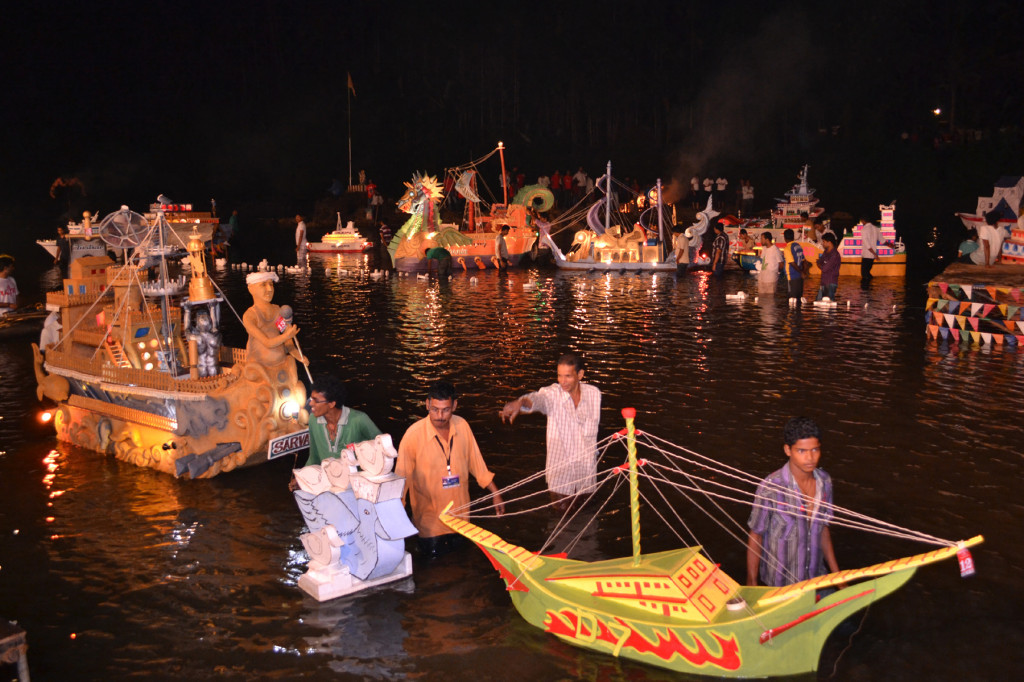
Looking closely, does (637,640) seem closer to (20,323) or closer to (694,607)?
(694,607)

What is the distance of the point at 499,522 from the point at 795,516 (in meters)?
3.11

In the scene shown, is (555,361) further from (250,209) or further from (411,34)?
(411,34)

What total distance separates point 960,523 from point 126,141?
5610 cm

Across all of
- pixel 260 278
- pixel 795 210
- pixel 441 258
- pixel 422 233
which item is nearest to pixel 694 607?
pixel 260 278

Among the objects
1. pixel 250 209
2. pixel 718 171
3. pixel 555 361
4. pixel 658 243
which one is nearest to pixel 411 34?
pixel 250 209

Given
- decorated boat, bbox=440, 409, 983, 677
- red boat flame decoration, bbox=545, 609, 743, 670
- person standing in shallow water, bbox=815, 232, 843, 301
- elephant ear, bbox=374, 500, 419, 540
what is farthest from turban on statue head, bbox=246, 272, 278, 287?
person standing in shallow water, bbox=815, 232, 843, 301

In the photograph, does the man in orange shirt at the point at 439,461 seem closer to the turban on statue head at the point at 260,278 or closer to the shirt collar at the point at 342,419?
the shirt collar at the point at 342,419

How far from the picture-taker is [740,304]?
64.7 feet

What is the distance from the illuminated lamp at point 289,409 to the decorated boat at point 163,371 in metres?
0.01

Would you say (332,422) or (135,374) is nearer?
(332,422)

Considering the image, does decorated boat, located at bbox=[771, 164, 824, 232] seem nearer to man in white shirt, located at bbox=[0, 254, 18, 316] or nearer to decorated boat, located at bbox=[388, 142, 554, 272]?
decorated boat, located at bbox=[388, 142, 554, 272]

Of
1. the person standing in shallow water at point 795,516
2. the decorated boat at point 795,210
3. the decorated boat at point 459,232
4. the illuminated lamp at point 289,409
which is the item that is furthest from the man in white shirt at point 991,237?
the decorated boat at point 459,232

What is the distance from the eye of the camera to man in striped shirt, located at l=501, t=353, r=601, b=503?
22.2 feet

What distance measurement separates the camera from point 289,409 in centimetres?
852
